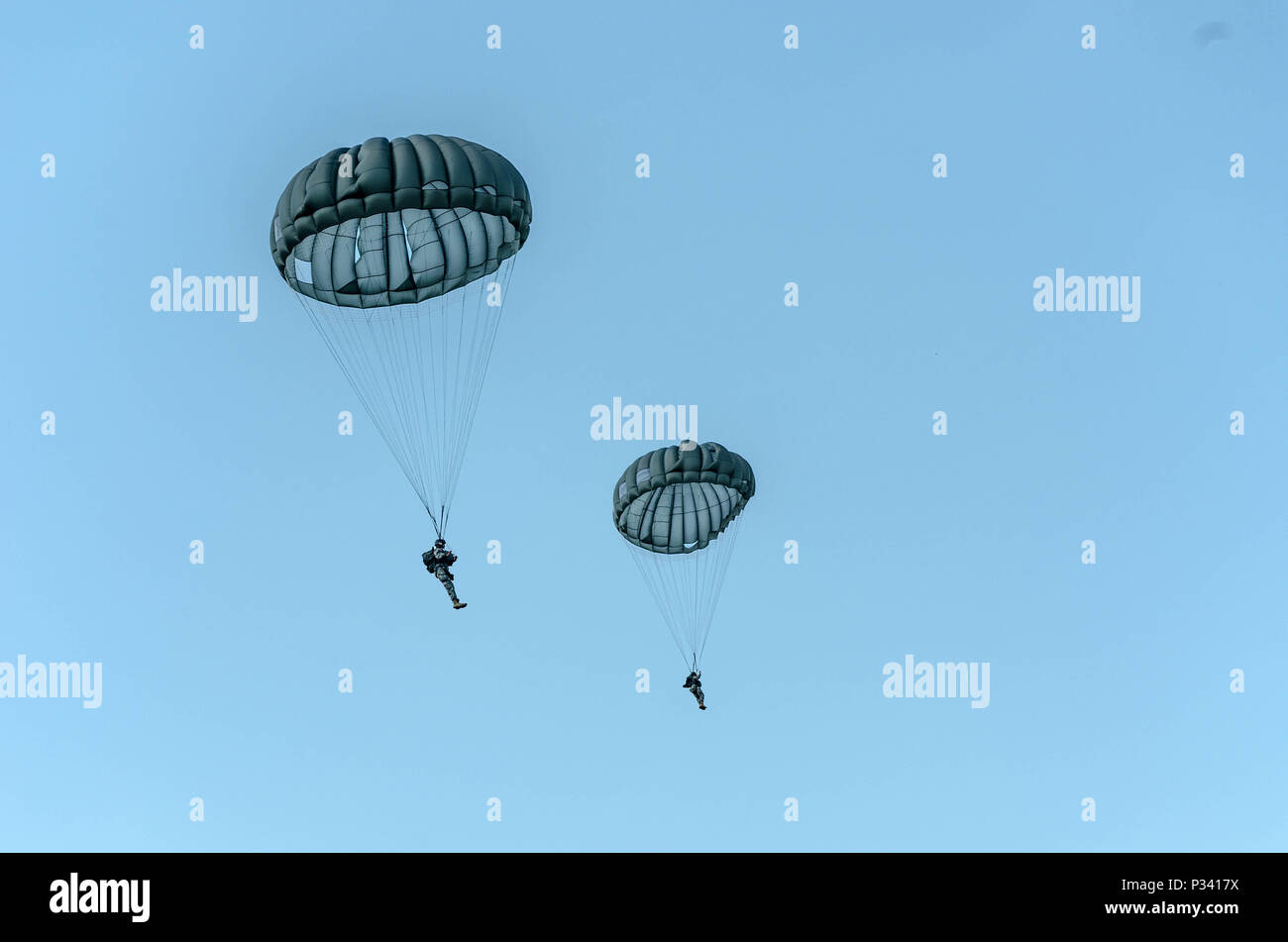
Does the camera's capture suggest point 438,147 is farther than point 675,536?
No

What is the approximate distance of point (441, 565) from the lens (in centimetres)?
3008

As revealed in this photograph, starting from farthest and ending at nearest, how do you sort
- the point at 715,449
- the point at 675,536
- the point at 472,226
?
1. the point at 675,536
2. the point at 715,449
3. the point at 472,226

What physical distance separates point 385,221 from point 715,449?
41.5 ft

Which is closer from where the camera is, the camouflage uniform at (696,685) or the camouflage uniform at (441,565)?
the camouflage uniform at (441,565)

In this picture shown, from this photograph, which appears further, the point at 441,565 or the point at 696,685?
the point at 696,685

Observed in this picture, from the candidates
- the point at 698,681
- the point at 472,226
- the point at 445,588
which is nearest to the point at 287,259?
the point at 472,226

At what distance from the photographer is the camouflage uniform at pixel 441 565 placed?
98.4ft

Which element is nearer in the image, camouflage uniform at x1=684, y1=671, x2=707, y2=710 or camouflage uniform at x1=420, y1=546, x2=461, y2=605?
camouflage uniform at x1=420, y1=546, x2=461, y2=605

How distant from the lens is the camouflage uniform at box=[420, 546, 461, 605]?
3000 cm

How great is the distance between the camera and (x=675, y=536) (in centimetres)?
3925
